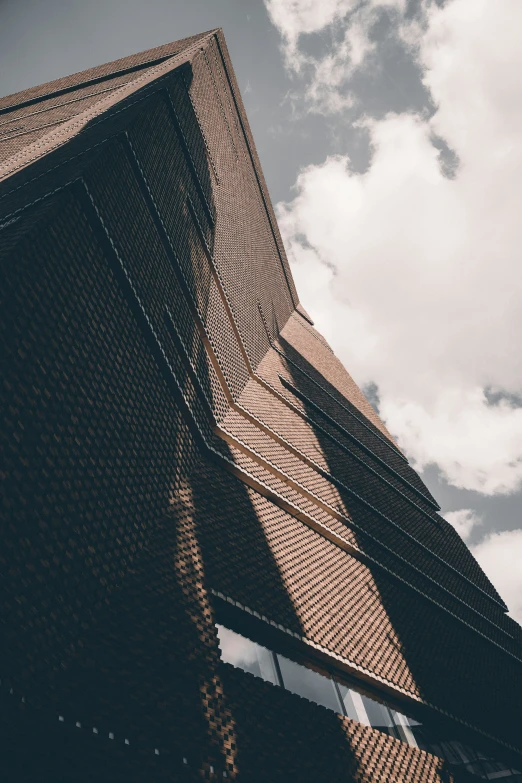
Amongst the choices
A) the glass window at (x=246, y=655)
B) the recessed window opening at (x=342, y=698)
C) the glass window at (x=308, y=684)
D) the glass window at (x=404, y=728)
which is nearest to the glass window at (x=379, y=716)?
the recessed window opening at (x=342, y=698)

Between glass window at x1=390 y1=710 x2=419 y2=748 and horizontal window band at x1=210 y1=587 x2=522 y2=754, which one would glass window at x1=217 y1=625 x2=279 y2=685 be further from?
glass window at x1=390 y1=710 x2=419 y2=748

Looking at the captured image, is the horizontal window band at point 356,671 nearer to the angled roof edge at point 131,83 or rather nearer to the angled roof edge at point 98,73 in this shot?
the angled roof edge at point 131,83

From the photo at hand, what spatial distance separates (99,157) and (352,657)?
9682 millimetres

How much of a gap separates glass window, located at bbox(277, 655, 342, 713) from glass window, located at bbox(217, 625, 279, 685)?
0.27 metres

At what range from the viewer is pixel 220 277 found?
12.2m

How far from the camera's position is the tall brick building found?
435 cm

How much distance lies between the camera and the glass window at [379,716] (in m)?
7.54

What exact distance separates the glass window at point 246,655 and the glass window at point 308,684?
0.27 metres

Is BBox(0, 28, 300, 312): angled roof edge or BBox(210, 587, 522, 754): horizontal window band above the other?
BBox(0, 28, 300, 312): angled roof edge

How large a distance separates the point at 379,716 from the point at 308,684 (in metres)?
1.98

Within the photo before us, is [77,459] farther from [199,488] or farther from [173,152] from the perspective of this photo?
[173,152]

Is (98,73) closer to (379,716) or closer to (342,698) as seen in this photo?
(342,698)

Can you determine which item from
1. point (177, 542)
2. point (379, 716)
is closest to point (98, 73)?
point (177, 542)

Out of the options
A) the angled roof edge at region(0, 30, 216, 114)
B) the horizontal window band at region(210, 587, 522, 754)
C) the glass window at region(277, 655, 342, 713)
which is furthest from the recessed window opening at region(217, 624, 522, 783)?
the angled roof edge at region(0, 30, 216, 114)
